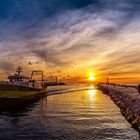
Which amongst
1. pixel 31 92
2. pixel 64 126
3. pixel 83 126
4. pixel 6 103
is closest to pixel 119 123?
pixel 83 126

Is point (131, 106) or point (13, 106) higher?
point (131, 106)

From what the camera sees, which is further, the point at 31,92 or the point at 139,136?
the point at 31,92

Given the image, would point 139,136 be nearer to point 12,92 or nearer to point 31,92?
point 12,92

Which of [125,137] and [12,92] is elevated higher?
[12,92]

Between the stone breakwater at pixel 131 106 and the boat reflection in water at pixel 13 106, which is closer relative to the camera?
the stone breakwater at pixel 131 106

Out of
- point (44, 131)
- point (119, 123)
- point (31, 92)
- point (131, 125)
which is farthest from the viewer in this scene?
point (31, 92)

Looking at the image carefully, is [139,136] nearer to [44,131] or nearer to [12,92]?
[44,131]

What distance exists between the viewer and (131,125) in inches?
914

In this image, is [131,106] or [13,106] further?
[13,106]

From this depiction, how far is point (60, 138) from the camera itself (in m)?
18.9

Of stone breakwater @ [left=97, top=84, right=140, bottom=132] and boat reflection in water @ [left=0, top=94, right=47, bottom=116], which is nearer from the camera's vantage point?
stone breakwater @ [left=97, top=84, right=140, bottom=132]

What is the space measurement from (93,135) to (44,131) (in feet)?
13.8

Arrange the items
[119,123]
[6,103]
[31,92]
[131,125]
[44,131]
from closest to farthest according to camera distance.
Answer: [44,131] < [131,125] < [119,123] < [6,103] < [31,92]

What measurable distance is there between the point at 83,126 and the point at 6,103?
20155 millimetres
